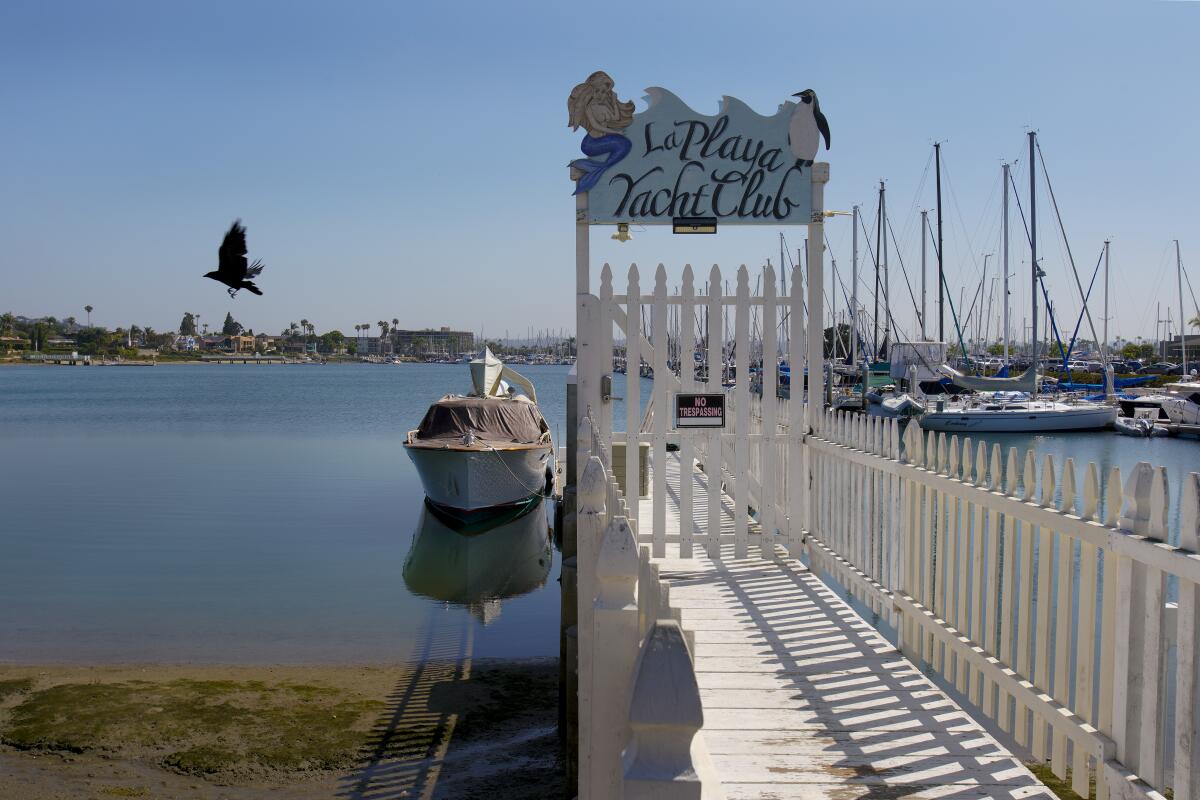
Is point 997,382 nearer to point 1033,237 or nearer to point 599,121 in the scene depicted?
point 1033,237

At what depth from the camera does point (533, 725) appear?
10.5 meters

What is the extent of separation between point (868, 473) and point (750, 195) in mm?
2900

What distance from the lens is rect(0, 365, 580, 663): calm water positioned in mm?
14227

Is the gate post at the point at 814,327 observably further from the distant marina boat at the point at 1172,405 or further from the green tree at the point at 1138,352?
the green tree at the point at 1138,352

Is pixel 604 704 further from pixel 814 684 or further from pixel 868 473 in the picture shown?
pixel 868 473

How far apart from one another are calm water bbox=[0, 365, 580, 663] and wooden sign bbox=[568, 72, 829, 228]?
7.17 meters

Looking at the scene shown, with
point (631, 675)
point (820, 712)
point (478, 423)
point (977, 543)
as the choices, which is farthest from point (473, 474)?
point (631, 675)

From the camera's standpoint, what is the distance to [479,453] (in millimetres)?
22953

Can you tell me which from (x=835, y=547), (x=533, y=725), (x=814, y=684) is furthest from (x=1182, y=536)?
(x=533, y=725)

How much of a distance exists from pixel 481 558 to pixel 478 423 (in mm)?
4445

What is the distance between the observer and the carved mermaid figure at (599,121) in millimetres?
8562

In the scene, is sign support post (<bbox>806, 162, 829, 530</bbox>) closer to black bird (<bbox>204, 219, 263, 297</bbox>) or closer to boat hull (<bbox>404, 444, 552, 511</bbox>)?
black bird (<bbox>204, 219, 263, 297</bbox>)

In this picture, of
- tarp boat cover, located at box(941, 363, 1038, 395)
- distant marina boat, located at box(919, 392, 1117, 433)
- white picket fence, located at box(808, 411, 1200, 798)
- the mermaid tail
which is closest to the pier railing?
white picket fence, located at box(808, 411, 1200, 798)

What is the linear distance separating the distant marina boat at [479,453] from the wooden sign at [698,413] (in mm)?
14805
